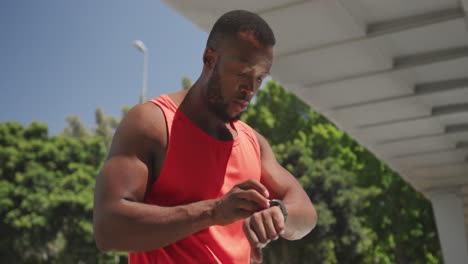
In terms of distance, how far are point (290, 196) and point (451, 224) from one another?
13.8 meters

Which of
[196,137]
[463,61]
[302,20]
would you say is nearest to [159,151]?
[196,137]

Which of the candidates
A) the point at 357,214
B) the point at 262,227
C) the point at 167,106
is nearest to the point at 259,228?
the point at 262,227

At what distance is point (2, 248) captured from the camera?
2522 cm

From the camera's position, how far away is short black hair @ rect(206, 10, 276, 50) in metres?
1.60

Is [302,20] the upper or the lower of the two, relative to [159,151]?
upper

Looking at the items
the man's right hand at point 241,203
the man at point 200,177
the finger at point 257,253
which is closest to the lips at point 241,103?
the man at point 200,177

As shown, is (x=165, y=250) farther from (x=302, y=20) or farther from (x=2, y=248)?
(x=2, y=248)

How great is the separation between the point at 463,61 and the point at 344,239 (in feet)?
54.4

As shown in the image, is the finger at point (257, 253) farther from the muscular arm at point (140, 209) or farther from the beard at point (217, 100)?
the beard at point (217, 100)

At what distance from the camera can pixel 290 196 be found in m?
1.79

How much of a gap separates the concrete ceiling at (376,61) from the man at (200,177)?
14.0ft

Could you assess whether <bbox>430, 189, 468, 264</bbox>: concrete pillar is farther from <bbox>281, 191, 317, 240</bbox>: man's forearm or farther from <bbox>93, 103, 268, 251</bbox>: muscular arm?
<bbox>93, 103, 268, 251</bbox>: muscular arm

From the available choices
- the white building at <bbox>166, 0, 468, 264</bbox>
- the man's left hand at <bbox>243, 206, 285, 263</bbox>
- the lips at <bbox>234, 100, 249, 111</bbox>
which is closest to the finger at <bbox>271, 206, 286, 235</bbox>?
the man's left hand at <bbox>243, 206, 285, 263</bbox>

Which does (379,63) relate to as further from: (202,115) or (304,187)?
(304,187)
